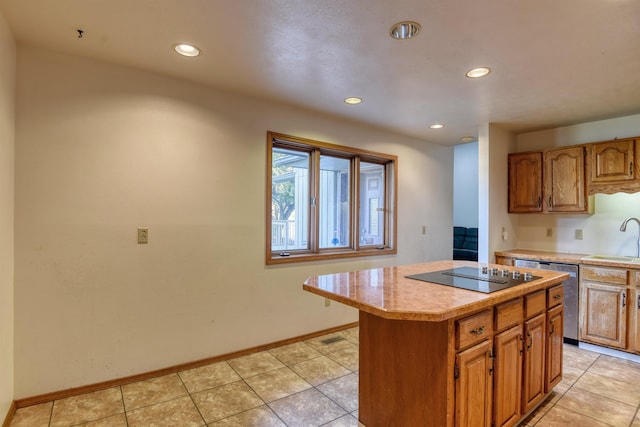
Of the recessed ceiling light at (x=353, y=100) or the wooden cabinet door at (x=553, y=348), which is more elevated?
the recessed ceiling light at (x=353, y=100)

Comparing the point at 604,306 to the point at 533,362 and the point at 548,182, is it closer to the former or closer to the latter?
the point at 548,182

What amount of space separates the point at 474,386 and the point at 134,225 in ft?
8.11

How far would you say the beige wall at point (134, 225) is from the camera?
221cm

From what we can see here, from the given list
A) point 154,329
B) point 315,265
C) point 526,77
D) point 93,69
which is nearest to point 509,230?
point 526,77

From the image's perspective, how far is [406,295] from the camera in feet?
5.38

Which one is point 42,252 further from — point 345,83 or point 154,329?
point 345,83

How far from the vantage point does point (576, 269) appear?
10.7 feet

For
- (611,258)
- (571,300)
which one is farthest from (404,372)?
(611,258)

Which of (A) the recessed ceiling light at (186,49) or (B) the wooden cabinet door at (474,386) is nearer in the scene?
(B) the wooden cabinet door at (474,386)

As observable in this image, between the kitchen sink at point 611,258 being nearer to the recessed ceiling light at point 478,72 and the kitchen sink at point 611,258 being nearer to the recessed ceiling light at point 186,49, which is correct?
the recessed ceiling light at point 478,72

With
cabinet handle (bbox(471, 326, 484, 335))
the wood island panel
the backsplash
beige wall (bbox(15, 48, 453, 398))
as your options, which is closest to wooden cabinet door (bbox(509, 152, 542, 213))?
the backsplash

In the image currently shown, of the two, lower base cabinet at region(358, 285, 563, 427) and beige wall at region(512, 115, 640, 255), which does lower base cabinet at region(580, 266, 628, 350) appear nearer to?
beige wall at region(512, 115, 640, 255)

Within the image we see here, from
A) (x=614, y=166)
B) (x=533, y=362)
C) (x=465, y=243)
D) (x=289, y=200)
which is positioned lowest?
(x=533, y=362)

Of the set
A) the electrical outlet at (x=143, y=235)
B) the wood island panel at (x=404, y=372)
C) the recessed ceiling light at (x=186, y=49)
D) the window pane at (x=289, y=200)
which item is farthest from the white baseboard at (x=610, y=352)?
the recessed ceiling light at (x=186, y=49)
